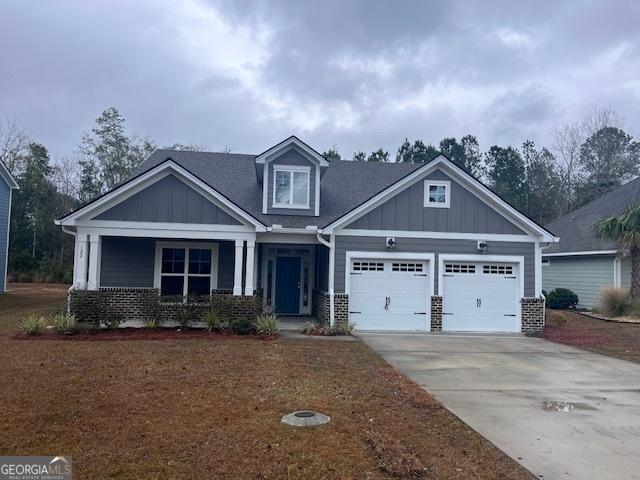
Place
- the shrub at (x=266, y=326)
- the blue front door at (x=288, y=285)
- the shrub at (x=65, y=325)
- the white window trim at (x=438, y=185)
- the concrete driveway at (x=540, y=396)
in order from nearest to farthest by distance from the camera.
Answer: the concrete driveway at (x=540, y=396), the shrub at (x=65, y=325), the shrub at (x=266, y=326), the white window trim at (x=438, y=185), the blue front door at (x=288, y=285)

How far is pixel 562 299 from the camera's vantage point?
2184cm

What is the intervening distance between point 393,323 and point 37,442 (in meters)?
11.2

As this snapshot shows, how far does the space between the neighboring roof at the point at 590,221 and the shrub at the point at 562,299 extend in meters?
2.01

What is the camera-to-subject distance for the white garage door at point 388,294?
14.8 meters

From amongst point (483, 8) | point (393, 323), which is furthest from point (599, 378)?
point (483, 8)

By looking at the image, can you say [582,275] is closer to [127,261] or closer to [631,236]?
[631,236]

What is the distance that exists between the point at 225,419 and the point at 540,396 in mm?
4715

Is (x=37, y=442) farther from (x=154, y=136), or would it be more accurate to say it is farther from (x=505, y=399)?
(x=154, y=136)

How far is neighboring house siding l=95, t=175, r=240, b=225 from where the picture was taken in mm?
13703

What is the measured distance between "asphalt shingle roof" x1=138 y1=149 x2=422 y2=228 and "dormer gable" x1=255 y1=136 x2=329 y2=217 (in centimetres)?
32

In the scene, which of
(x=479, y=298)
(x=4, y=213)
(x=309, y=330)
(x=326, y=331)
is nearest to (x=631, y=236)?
(x=479, y=298)

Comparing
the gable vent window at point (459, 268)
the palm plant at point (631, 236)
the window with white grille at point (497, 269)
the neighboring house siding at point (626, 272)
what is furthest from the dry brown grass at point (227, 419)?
the neighboring house siding at point (626, 272)
